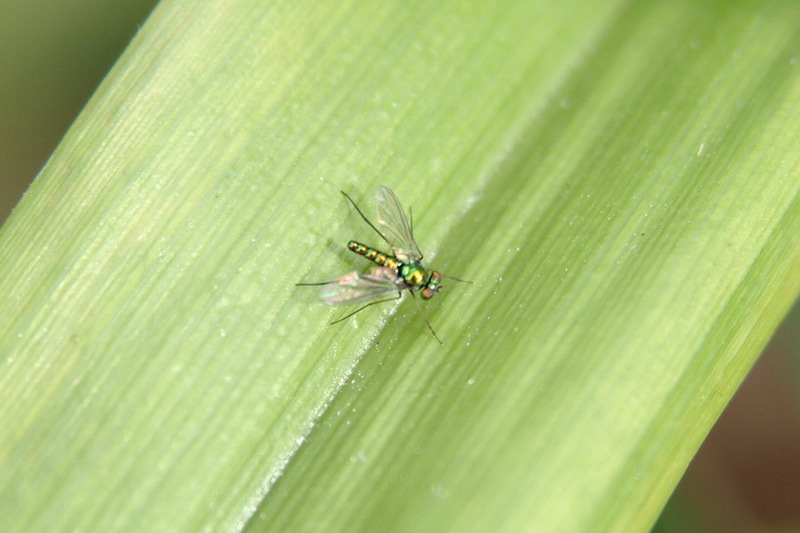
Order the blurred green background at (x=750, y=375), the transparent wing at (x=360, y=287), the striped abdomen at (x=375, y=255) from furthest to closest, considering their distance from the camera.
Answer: the blurred green background at (x=750, y=375) → the striped abdomen at (x=375, y=255) → the transparent wing at (x=360, y=287)

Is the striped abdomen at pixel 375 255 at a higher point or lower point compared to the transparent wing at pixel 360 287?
higher

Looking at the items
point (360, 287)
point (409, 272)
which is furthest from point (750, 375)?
point (360, 287)

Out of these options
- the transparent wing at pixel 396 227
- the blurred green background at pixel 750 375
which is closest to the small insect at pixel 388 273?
the transparent wing at pixel 396 227

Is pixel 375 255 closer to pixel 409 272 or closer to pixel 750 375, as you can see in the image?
pixel 409 272

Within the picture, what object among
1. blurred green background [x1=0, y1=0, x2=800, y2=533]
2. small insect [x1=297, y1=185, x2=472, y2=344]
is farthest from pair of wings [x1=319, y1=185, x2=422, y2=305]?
blurred green background [x1=0, y1=0, x2=800, y2=533]

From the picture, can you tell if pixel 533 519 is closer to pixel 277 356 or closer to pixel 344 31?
pixel 277 356

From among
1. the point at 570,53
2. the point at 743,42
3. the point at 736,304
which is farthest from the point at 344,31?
the point at 736,304

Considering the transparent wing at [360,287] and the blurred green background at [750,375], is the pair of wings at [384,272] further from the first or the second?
the blurred green background at [750,375]
